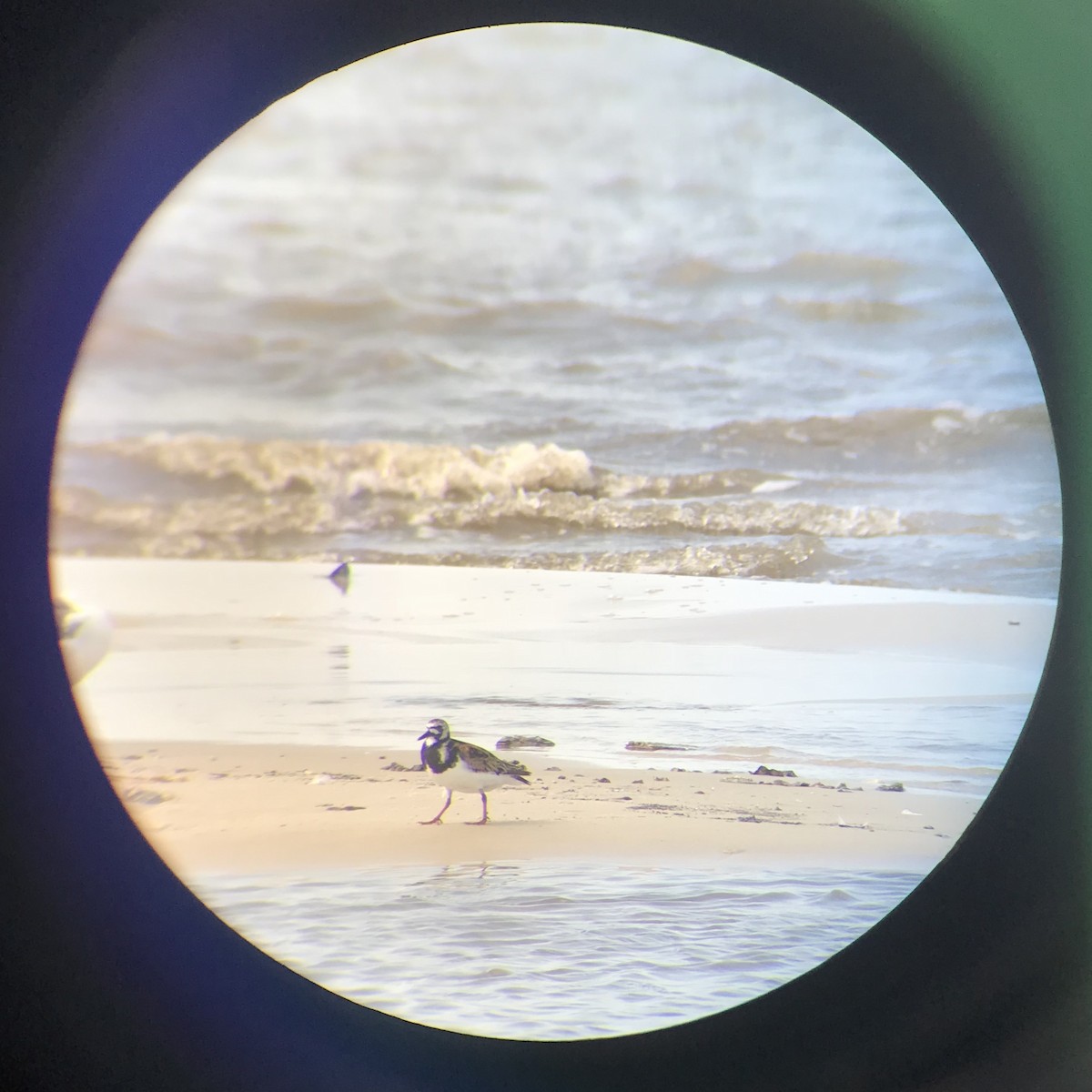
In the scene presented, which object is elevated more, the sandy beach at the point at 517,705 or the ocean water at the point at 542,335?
the ocean water at the point at 542,335

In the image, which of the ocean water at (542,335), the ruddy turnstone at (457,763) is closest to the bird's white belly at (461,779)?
the ruddy turnstone at (457,763)

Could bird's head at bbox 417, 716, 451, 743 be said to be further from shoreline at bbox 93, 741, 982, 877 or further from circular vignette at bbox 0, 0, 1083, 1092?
circular vignette at bbox 0, 0, 1083, 1092

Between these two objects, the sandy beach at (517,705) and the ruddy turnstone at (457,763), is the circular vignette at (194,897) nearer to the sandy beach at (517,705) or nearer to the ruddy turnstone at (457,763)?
the sandy beach at (517,705)

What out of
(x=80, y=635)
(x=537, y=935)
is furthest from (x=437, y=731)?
(x=80, y=635)

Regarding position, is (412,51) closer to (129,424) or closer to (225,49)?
(225,49)

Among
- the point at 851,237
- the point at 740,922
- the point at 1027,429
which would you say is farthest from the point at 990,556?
the point at 740,922
